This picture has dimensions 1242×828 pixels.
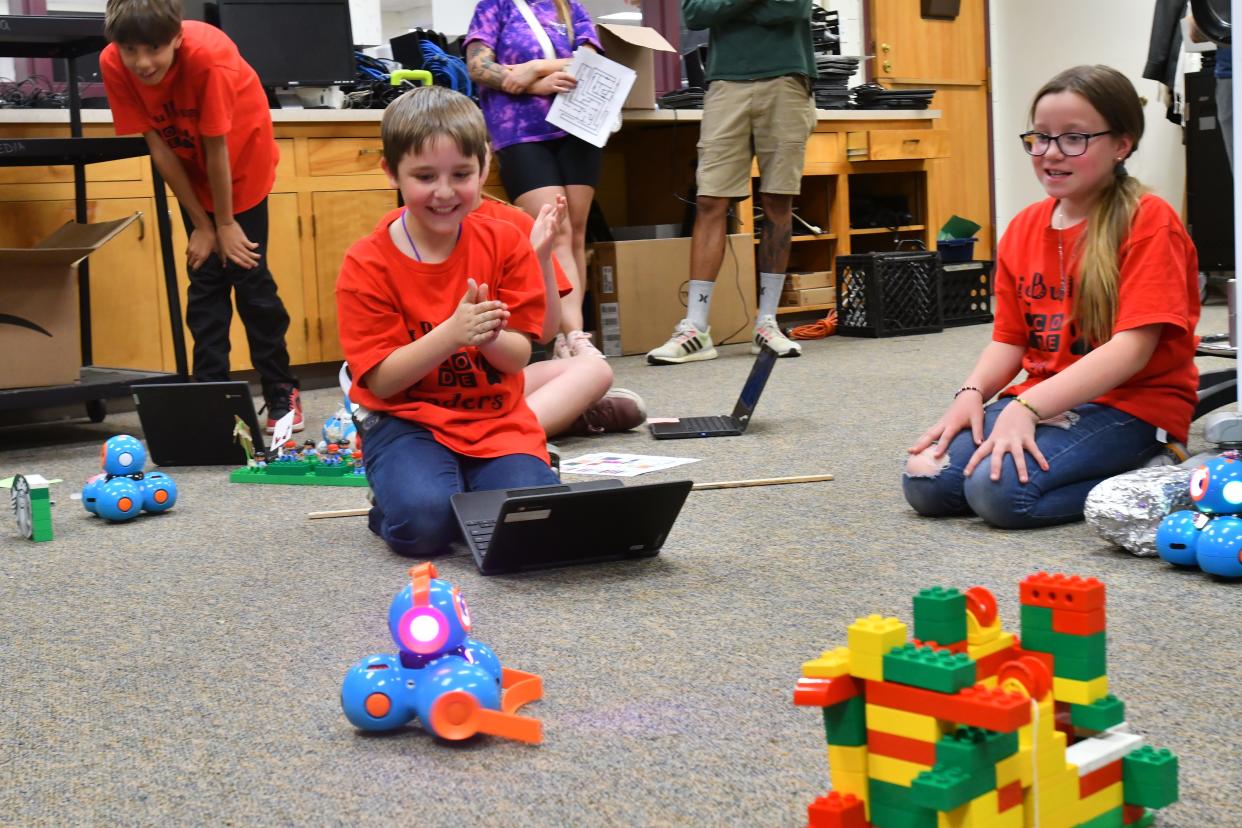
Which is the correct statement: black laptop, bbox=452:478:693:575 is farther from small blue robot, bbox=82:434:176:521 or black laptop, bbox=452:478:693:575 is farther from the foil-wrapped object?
small blue robot, bbox=82:434:176:521

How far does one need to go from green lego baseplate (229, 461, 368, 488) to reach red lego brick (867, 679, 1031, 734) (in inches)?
68.7

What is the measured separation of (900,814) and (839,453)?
170 centimetres

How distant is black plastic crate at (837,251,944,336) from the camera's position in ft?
15.0

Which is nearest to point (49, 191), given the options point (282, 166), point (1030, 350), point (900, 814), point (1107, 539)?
point (282, 166)

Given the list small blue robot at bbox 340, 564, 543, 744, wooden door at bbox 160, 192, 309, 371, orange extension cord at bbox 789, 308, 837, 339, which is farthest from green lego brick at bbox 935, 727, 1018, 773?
orange extension cord at bbox 789, 308, 837, 339

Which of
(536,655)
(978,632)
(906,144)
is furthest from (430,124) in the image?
(906,144)

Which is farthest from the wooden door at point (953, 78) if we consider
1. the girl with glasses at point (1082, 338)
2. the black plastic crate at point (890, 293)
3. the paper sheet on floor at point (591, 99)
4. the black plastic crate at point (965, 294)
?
the girl with glasses at point (1082, 338)

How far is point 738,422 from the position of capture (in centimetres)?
274

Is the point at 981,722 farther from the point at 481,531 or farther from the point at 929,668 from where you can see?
the point at 481,531

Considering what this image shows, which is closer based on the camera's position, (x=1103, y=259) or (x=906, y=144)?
(x=1103, y=259)

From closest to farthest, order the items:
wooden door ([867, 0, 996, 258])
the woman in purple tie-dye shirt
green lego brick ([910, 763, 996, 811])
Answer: green lego brick ([910, 763, 996, 811]) < the woman in purple tie-dye shirt < wooden door ([867, 0, 996, 258])

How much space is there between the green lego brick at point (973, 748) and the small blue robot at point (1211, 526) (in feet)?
2.79

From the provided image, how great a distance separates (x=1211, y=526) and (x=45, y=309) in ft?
8.09

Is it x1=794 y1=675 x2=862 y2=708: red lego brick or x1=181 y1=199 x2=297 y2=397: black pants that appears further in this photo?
x1=181 y1=199 x2=297 y2=397: black pants
